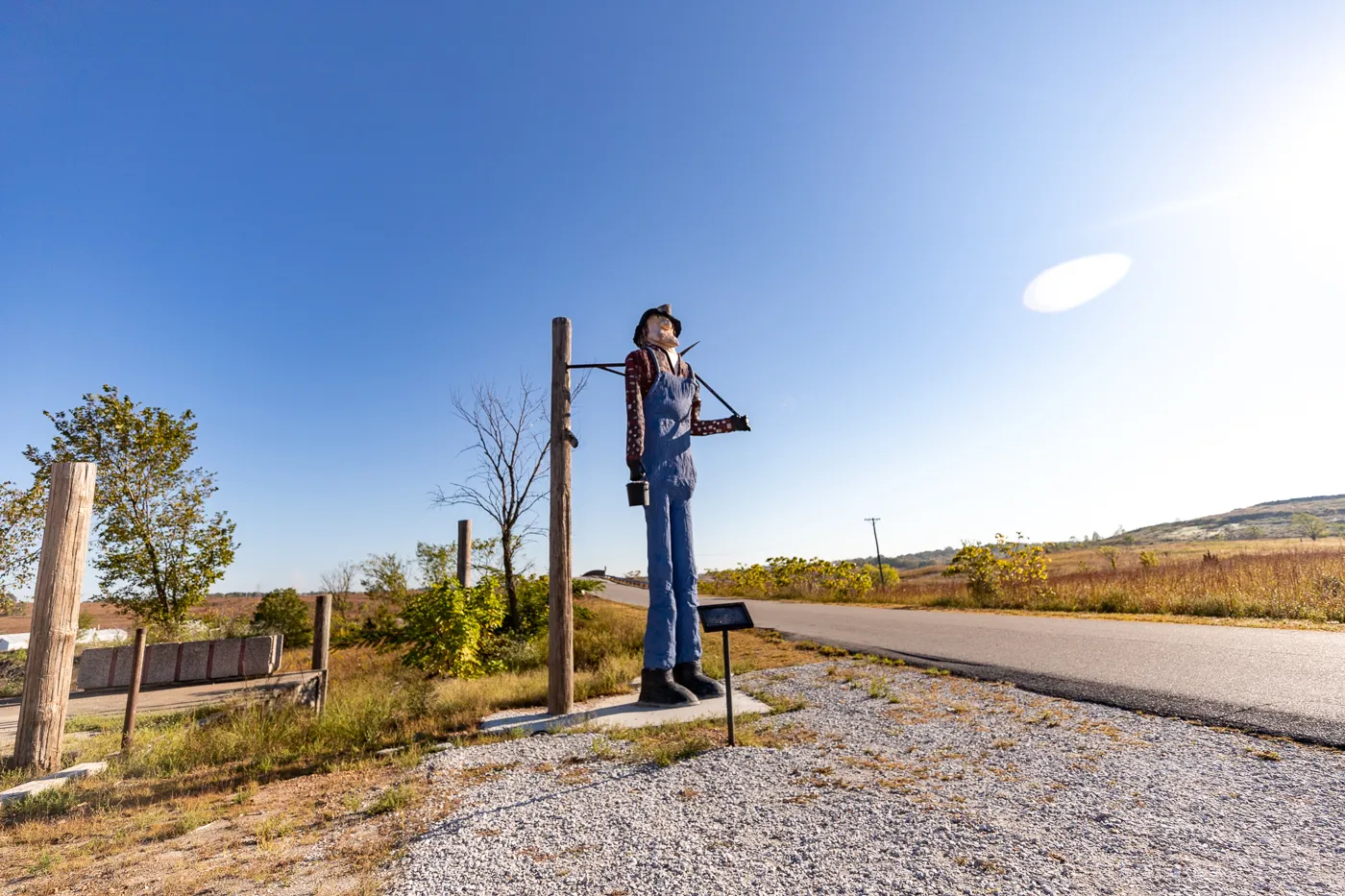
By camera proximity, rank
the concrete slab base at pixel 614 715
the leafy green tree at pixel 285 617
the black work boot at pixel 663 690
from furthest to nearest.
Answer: the leafy green tree at pixel 285 617
the black work boot at pixel 663 690
the concrete slab base at pixel 614 715

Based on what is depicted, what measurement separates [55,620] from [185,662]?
275 cm

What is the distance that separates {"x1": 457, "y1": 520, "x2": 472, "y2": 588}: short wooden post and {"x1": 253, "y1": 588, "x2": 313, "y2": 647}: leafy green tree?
656cm

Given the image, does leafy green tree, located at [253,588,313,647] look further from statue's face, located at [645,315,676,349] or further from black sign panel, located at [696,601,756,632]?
black sign panel, located at [696,601,756,632]

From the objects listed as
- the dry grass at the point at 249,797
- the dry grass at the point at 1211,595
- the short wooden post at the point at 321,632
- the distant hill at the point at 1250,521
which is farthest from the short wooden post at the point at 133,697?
the distant hill at the point at 1250,521

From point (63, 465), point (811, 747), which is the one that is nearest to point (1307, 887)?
point (811, 747)

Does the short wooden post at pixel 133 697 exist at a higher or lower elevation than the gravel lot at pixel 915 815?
higher

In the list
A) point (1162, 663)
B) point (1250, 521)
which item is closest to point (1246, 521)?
point (1250, 521)

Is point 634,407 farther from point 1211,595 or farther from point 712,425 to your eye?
point 1211,595

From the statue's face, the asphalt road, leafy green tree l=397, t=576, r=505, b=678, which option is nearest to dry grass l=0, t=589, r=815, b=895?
leafy green tree l=397, t=576, r=505, b=678

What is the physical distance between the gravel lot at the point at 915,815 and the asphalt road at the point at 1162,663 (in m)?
0.54

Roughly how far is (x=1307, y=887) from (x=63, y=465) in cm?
842

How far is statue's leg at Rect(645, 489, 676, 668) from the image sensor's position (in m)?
5.52

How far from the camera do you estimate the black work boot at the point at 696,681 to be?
565cm

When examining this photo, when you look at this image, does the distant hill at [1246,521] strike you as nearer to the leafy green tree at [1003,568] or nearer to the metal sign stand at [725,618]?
the leafy green tree at [1003,568]
